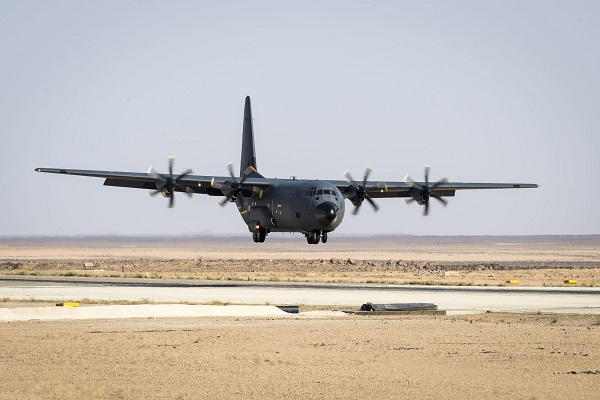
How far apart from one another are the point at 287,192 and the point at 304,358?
41374mm

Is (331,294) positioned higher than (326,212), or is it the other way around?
(326,212)

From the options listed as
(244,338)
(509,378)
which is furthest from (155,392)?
(244,338)

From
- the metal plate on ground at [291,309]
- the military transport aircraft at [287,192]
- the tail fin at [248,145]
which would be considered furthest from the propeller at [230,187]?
the metal plate on ground at [291,309]

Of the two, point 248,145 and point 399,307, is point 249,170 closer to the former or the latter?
point 248,145

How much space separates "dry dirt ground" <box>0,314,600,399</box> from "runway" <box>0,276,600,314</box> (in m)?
6.70

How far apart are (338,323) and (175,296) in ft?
49.9

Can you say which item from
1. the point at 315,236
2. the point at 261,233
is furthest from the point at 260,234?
the point at 315,236

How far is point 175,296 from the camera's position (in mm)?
50094

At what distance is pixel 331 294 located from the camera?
52.9 metres

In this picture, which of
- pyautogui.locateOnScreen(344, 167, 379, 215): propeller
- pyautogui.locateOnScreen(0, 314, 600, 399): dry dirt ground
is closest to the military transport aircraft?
pyautogui.locateOnScreen(344, 167, 379, 215): propeller

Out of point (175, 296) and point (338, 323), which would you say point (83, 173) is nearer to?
point (175, 296)

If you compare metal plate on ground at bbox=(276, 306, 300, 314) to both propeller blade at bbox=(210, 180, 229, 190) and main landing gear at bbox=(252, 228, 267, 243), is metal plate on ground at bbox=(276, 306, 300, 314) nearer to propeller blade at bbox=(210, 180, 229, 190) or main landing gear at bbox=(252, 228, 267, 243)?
propeller blade at bbox=(210, 180, 229, 190)

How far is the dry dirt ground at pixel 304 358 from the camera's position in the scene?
21.9 metres

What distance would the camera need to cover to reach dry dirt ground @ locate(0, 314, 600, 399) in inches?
862
